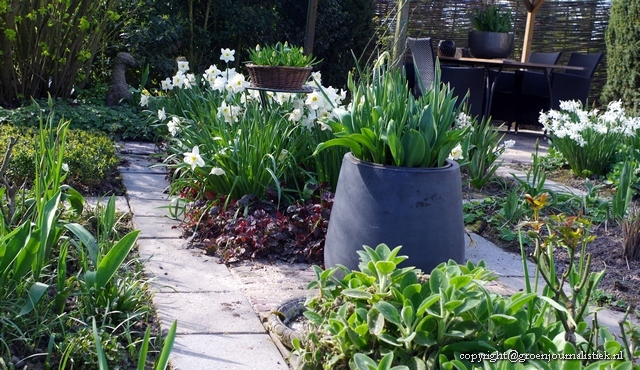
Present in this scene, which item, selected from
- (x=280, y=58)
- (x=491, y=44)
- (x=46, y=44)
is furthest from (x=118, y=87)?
(x=491, y=44)

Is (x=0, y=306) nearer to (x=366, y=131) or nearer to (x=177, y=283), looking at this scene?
(x=177, y=283)

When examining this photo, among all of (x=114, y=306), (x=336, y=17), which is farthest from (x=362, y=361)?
(x=336, y=17)

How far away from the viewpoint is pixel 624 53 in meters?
9.34

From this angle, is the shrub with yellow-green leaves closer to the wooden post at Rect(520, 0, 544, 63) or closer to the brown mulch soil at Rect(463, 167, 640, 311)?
the brown mulch soil at Rect(463, 167, 640, 311)

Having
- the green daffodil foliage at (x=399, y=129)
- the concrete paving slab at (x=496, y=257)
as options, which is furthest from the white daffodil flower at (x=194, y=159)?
the concrete paving slab at (x=496, y=257)

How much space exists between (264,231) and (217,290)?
550 millimetres

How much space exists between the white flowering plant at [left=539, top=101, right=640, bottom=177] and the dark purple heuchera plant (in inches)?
100

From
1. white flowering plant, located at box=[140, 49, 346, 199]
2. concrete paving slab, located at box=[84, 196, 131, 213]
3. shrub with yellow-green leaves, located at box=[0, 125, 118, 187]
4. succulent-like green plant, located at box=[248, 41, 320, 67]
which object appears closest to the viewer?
white flowering plant, located at box=[140, 49, 346, 199]

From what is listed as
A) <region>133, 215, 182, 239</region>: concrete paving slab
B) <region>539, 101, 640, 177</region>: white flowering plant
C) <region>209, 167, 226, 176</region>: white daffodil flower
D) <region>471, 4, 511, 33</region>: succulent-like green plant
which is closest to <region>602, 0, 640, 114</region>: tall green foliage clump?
<region>471, 4, 511, 33</region>: succulent-like green plant

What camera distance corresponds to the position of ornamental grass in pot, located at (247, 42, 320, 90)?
397 cm

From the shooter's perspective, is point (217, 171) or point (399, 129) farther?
point (217, 171)

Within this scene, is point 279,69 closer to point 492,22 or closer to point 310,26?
point 310,26

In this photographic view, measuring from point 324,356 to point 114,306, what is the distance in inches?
29.2

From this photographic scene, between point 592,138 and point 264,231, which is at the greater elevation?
point 592,138
